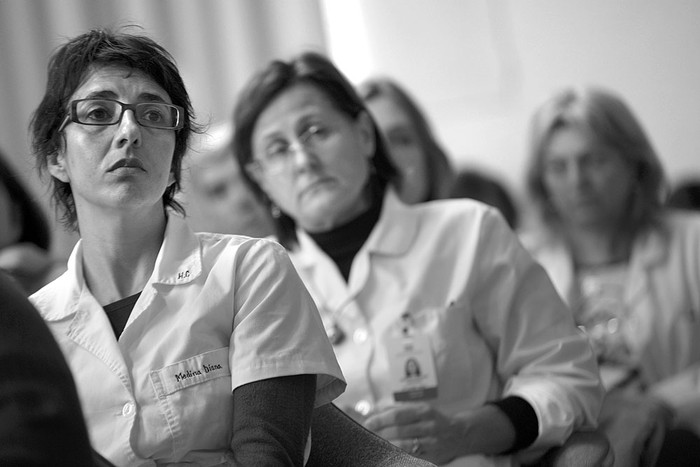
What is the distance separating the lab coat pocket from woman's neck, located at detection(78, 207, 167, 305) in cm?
18

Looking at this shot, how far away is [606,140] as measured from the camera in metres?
3.12

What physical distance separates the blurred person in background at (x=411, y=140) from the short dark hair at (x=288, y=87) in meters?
0.79

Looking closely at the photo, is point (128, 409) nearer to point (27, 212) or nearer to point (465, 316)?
point (465, 316)

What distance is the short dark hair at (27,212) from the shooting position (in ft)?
9.65

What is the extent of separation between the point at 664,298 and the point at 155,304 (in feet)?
6.62

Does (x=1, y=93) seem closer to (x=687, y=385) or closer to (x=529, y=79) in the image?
(x=529, y=79)

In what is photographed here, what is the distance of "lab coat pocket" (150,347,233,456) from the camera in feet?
4.32

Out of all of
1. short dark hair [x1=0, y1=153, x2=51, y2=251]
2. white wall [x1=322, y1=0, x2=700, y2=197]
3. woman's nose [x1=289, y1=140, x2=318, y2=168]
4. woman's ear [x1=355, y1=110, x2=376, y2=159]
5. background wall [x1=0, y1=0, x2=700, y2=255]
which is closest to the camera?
woman's nose [x1=289, y1=140, x2=318, y2=168]

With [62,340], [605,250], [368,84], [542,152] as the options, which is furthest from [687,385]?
[62,340]

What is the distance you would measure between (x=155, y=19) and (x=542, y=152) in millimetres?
2146

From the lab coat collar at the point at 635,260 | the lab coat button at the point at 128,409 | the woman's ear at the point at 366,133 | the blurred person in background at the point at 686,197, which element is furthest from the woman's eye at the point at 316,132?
the blurred person in background at the point at 686,197

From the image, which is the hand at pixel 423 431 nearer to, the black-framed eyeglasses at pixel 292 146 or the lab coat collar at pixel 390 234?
the lab coat collar at pixel 390 234

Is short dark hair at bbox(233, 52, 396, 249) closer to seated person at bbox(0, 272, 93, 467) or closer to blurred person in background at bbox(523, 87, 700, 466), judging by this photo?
blurred person in background at bbox(523, 87, 700, 466)

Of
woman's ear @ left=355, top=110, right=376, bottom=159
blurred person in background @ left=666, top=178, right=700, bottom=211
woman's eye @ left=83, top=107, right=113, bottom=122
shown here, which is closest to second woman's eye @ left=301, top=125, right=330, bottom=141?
woman's ear @ left=355, top=110, right=376, bottom=159
